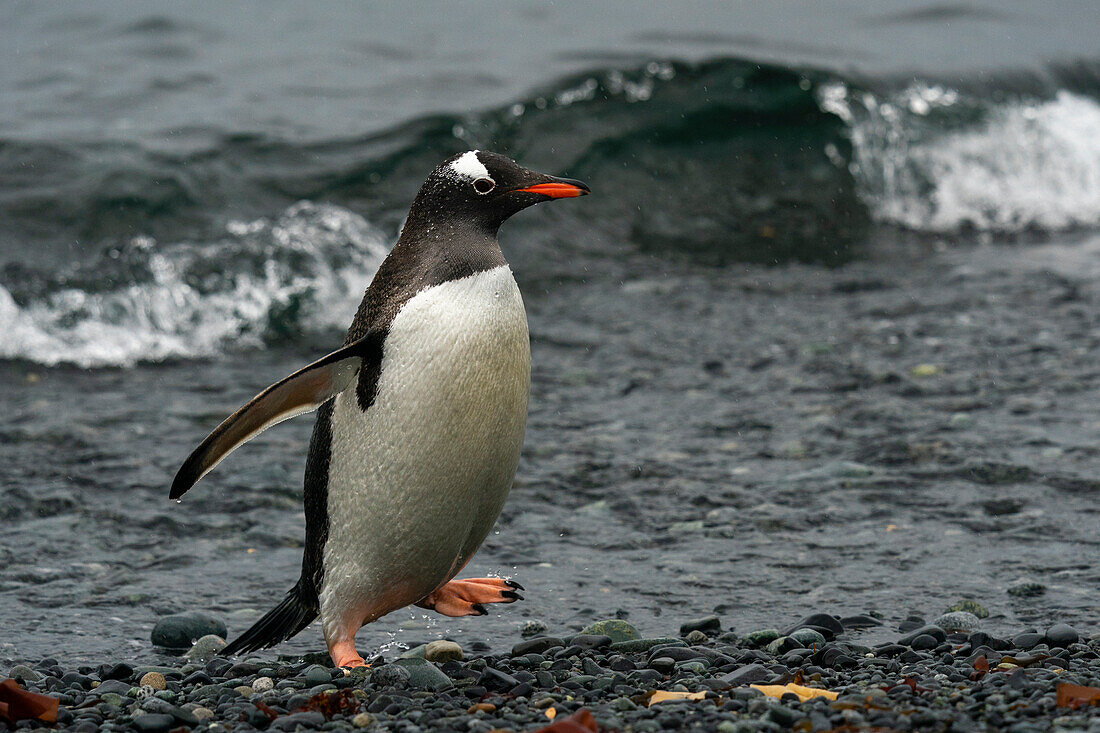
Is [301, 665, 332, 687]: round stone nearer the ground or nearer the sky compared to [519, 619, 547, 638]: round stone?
nearer the sky

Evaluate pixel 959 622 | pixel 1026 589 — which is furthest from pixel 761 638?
pixel 1026 589

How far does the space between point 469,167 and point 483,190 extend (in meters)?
0.08

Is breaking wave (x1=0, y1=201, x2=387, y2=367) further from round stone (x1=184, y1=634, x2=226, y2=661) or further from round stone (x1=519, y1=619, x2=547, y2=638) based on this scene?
round stone (x1=519, y1=619, x2=547, y2=638)

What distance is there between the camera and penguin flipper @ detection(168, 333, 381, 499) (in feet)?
11.9

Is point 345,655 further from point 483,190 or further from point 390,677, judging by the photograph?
point 483,190

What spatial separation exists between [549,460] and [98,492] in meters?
2.01

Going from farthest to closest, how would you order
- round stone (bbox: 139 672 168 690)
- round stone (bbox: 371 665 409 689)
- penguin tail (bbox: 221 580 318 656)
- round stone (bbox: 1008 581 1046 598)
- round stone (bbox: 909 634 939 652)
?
round stone (bbox: 1008 581 1046 598), penguin tail (bbox: 221 580 318 656), round stone (bbox: 909 634 939 652), round stone (bbox: 139 672 168 690), round stone (bbox: 371 665 409 689)

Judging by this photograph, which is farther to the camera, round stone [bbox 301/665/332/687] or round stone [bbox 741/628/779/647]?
round stone [bbox 741/628/779/647]

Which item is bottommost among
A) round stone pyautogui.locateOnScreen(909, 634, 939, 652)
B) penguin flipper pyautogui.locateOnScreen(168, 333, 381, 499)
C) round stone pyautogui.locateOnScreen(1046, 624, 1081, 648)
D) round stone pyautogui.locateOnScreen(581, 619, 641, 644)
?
round stone pyautogui.locateOnScreen(581, 619, 641, 644)

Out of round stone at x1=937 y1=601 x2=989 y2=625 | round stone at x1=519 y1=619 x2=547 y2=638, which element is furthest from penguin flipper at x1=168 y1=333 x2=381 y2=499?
round stone at x1=937 y1=601 x2=989 y2=625

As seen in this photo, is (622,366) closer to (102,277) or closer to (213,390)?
(213,390)

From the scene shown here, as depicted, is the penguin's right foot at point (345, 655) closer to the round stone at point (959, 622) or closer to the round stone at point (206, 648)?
the round stone at point (206, 648)

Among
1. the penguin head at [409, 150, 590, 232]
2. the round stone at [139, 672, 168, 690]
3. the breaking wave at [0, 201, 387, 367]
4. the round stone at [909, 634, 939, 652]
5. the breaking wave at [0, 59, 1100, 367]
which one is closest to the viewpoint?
the round stone at [139, 672, 168, 690]

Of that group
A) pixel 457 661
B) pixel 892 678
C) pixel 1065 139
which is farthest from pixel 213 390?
pixel 1065 139
